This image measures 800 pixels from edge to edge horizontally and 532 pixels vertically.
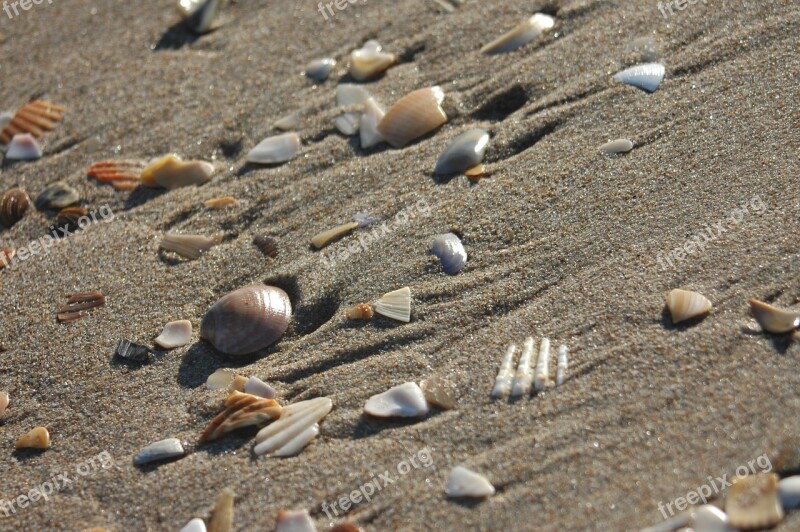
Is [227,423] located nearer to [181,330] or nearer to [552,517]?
[181,330]

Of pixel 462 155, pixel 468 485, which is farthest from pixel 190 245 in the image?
pixel 468 485

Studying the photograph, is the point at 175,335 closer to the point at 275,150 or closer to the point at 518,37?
the point at 275,150

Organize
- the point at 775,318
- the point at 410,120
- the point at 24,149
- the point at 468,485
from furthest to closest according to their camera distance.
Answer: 1. the point at 24,149
2. the point at 410,120
3. the point at 775,318
4. the point at 468,485

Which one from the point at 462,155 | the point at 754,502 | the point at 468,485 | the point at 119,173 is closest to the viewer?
the point at 754,502

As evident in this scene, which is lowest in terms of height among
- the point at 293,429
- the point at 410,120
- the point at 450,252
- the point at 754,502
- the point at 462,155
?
the point at 754,502

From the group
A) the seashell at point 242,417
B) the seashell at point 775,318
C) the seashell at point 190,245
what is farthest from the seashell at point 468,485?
the seashell at point 190,245

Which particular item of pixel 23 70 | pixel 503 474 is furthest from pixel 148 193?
pixel 503 474
